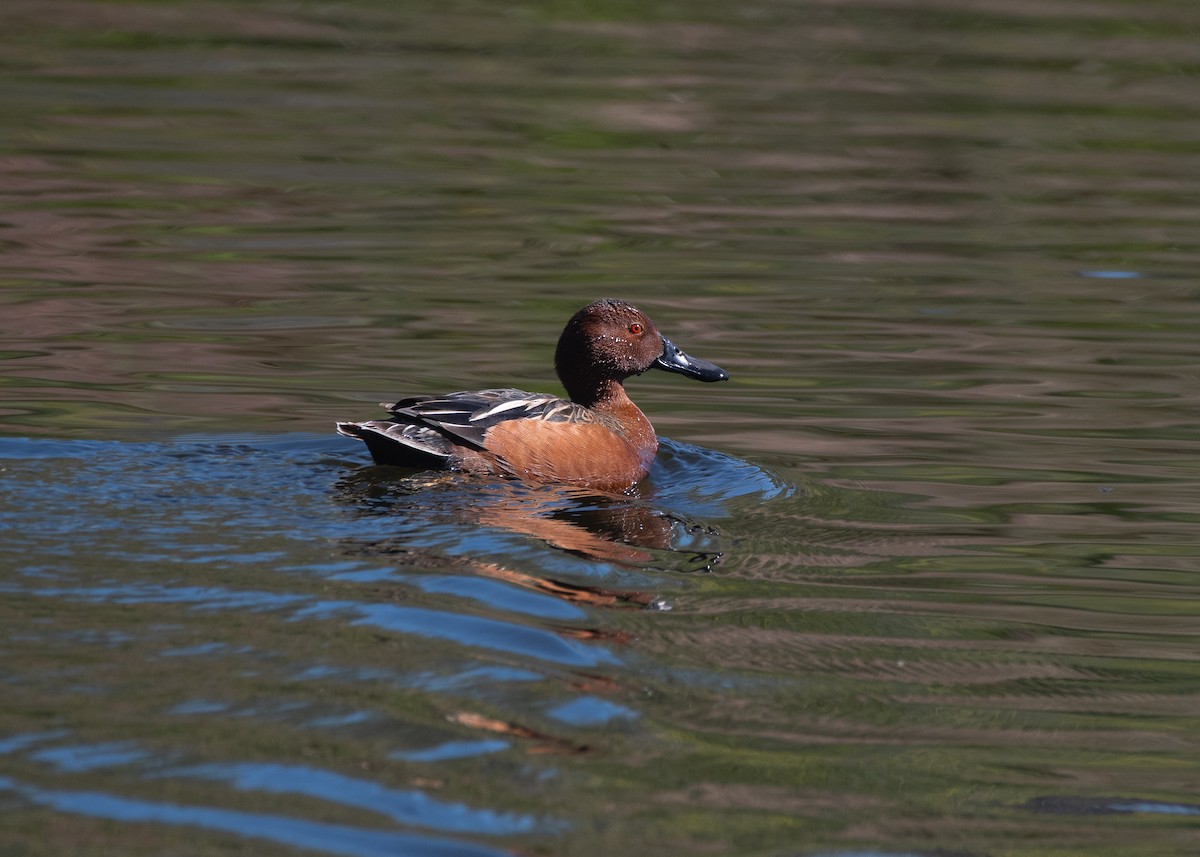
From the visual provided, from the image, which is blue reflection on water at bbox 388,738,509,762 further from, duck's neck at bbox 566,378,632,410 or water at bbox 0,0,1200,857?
duck's neck at bbox 566,378,632,410

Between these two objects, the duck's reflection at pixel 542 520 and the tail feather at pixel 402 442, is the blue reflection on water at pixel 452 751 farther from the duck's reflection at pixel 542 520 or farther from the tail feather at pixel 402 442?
the tail feather at pixel 402 442

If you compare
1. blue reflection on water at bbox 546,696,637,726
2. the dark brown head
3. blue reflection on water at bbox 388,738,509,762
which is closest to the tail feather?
the dark brown head

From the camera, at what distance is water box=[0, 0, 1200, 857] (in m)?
4.77

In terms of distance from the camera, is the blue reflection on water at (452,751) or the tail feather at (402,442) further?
the tail feather at (402,442)

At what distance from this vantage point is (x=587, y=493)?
8.13 m

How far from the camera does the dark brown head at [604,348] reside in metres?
9.02

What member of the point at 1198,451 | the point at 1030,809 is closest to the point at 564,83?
the point at 1198,451

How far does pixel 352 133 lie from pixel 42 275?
4804 millimetres

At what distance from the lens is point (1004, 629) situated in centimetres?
637

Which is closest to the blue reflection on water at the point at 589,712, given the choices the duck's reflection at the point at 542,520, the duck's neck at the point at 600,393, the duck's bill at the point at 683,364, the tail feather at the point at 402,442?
the duck's reflection at the point at 542,520

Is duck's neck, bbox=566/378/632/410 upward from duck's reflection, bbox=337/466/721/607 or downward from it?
upward

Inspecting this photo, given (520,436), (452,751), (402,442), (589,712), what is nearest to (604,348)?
(520,436)

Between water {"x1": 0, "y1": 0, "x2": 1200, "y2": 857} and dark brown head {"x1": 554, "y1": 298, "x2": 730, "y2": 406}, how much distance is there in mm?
565

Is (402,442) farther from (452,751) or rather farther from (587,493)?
(452,751)
